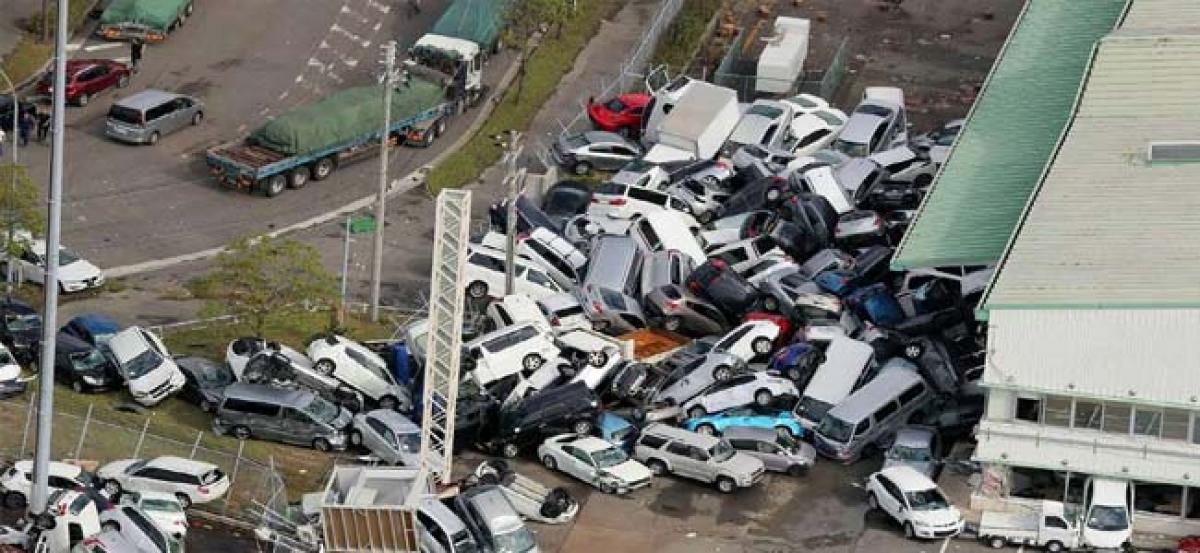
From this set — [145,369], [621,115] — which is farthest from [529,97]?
[145,369]

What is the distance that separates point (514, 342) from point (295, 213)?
15816 millimetres

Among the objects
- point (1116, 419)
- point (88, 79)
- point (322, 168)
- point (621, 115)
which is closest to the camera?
point (1116, 419)

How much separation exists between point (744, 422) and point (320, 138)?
912 inches

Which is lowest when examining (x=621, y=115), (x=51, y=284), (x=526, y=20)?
(x=621, y=115)

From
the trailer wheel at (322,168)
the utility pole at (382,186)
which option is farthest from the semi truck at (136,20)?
the utility pole at (382,186)

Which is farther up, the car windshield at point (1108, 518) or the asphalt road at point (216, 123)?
the car windshield at point (1108, 518)

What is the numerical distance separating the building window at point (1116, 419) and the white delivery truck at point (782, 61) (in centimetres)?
3277

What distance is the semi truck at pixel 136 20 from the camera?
99.3 metres

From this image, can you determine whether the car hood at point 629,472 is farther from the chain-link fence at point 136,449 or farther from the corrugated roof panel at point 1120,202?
the corrugated roof panel at point 1120,202

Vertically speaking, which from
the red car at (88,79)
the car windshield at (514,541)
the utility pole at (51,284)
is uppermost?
the utility pole at (51,284)

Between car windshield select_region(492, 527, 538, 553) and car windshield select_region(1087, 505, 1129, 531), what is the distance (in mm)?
13655

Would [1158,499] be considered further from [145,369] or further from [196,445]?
[145,369]

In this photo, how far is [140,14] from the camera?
99.2m

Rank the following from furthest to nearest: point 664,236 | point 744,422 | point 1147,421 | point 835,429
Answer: point 664,236 < point 744,422 < point 835,429 < point 1147,421
